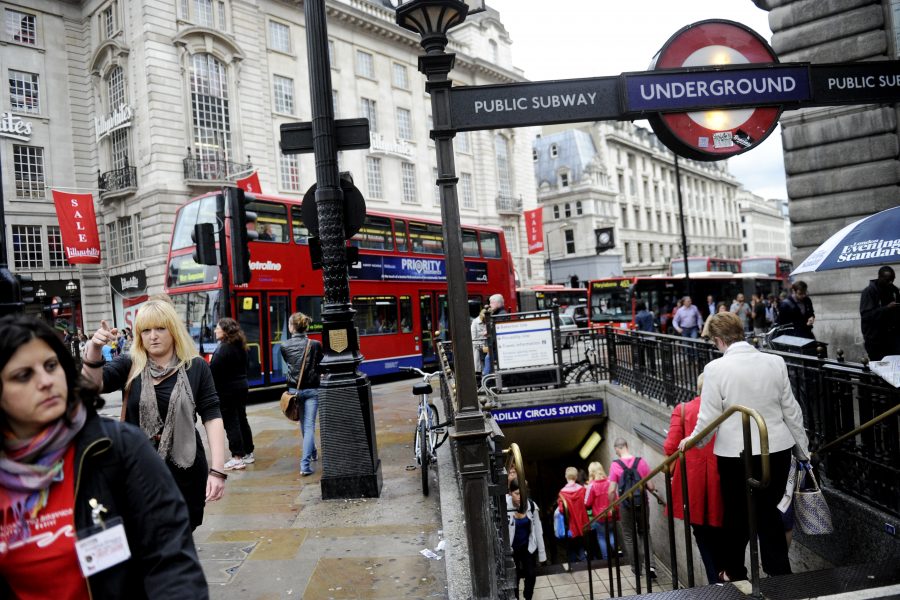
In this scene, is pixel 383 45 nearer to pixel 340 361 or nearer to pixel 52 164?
pixel 52 164

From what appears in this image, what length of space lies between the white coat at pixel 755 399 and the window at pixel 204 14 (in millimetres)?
30525

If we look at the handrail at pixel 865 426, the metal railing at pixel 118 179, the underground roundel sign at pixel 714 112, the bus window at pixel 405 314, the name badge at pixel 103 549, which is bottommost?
the handrail at pixel 865 426

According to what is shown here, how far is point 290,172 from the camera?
3269 cm

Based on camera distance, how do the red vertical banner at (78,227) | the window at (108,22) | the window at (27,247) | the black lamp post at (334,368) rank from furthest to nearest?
1. the window at (108,22)
2. the window at (27,247)
3. the red vertical banner at (78,227)
4. the black lamp post at (334,368)

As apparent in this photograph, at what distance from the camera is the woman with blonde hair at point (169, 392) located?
331 centimetres

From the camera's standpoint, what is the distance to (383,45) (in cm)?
3741

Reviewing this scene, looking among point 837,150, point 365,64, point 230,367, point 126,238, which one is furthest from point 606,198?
point 230,367

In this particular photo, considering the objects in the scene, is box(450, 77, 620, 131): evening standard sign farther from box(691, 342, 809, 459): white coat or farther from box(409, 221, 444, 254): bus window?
box(409, 221, 444, 254): bus window

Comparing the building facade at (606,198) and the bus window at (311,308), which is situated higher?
the building facade at (606,198)

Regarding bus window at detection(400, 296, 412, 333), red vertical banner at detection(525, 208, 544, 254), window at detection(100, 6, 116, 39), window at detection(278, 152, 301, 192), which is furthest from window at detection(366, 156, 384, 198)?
bus window at detection(400, 296, 412, 333)

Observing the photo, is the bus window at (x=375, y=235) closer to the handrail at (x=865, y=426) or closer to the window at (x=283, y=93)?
the handrail at (x=865, y=426)

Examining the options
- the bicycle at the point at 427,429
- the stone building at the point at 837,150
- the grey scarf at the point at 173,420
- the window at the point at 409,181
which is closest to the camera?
the grey scarf at the point at 173,420

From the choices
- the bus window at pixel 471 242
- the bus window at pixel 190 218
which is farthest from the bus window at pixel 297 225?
the bus window at pixel 471 242

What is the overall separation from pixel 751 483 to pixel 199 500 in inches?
118
